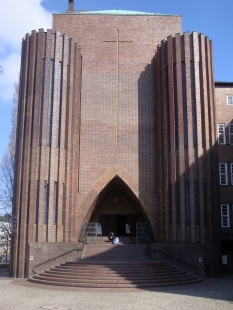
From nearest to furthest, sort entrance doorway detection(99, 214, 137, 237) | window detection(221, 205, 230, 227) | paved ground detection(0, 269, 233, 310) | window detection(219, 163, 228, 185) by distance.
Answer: paved ground detection(0, 269, 233, 310) → window detection(221, 205, 230, 227) → window detection(219, 163, 228, 185) → entrance doorway detection(99, 214, 137, 237)

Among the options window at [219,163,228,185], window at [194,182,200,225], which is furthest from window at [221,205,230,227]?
window at [194,182,200,225]

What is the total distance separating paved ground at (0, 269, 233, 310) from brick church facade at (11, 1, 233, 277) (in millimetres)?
4247

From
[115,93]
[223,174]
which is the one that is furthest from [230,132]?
[115,93]

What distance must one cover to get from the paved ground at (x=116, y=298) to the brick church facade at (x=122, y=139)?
13.9ft

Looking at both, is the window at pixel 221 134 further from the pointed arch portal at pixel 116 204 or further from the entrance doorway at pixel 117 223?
the entrance doorway at pixel 117 223

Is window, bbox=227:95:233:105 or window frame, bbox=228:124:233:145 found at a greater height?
window, bbox=227:95:233:105

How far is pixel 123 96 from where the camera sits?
25156 mm

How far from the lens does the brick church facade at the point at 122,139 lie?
20.7 m

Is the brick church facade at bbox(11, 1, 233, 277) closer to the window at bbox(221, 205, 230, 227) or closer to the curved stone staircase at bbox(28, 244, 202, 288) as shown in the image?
the window at bbox(221, 205, 230, 227)

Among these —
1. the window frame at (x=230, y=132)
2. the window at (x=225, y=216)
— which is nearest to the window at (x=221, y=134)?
the window frame at (x=230, y=132)

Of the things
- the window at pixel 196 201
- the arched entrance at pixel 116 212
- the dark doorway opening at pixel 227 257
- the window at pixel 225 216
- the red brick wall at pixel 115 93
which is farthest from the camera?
the arched entrance at pixel 116 212

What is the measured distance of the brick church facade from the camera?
2073 cm

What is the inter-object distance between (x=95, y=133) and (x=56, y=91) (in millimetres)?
3631

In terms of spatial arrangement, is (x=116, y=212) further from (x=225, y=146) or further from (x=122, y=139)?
(x=225, y=146)
